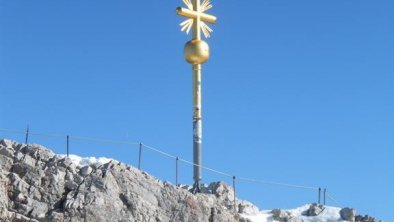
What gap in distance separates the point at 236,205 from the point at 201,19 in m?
11.4

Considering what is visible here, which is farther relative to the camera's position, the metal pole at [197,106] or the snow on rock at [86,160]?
the metal pole at [197,106]

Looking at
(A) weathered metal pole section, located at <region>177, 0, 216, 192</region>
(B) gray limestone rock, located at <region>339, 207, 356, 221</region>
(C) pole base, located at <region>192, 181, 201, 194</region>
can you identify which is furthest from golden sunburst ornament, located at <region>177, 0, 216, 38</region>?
(B) gray limestone rock, located at <region>339, 207, 356, 221</region>

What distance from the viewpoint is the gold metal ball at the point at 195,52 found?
126 feet

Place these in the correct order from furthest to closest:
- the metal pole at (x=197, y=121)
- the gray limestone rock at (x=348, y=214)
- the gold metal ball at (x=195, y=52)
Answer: the gold metal ball at (x=195, y=52) → the metal pole at (x=197, y=121) → the gray limestone rock at (x=348, y=214)

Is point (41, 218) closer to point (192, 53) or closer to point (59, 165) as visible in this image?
point (59, 165)

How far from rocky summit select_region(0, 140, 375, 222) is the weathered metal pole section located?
7.81 m

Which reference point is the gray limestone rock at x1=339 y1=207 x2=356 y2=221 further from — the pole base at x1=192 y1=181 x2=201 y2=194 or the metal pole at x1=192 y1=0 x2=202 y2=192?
the metal pole at x1=192 y1=0 x2=202 y2=192

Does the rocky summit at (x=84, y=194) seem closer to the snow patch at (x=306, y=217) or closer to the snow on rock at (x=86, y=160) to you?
the snow on rock at (x=86, y=160)

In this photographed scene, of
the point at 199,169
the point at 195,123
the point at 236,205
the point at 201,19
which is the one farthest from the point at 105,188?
the point at 201,19

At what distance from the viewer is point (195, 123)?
38031 millimetres

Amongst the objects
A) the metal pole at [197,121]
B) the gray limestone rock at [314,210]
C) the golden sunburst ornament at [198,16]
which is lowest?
the gray limestone rock at [314,210]

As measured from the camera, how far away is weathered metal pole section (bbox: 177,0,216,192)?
37781mm

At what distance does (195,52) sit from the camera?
125ft

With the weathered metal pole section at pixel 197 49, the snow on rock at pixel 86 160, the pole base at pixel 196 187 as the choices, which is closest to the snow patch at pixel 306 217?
the pole base at pixel 196 187
